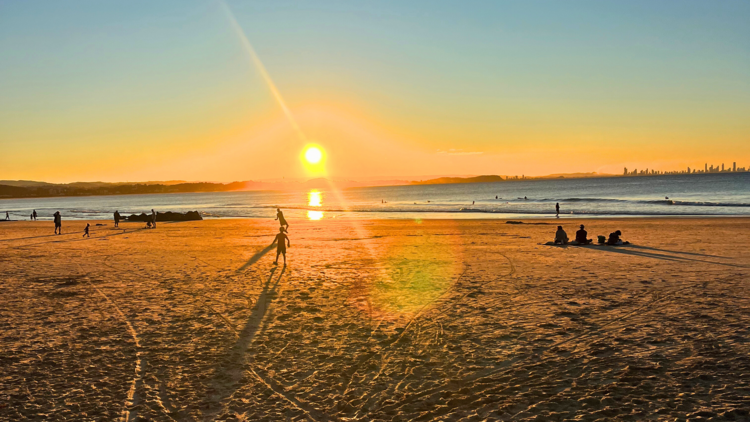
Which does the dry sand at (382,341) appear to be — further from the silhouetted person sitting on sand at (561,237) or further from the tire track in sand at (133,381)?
the silhouetted person sitting on sand at (561,237)

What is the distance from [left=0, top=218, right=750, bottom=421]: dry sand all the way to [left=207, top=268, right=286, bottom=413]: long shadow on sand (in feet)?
0.13

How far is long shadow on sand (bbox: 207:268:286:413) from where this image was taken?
20.7ft

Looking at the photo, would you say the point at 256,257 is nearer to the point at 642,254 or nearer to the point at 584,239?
the point at 584,239

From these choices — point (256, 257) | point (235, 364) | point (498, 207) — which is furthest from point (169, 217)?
point (498, 207)

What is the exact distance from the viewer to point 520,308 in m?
10.6

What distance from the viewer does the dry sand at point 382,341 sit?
5.89 m

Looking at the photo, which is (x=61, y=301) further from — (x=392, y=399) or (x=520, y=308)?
(x=520, y=308)

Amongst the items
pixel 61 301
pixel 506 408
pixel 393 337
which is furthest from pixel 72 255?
pixel 506 408

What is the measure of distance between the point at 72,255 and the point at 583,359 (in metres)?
22.7

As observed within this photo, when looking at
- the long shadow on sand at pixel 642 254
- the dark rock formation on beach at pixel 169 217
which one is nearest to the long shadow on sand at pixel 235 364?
the long shadow on sand at pixel 642 254

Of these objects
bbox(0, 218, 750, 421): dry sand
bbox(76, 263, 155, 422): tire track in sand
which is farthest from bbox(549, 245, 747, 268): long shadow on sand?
bbox(76, 263, 155, 422): tire track in sand

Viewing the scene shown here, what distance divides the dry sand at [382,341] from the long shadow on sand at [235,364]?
41mm

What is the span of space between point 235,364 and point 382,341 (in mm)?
2713

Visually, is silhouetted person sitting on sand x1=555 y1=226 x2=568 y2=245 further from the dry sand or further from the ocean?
the ocean
